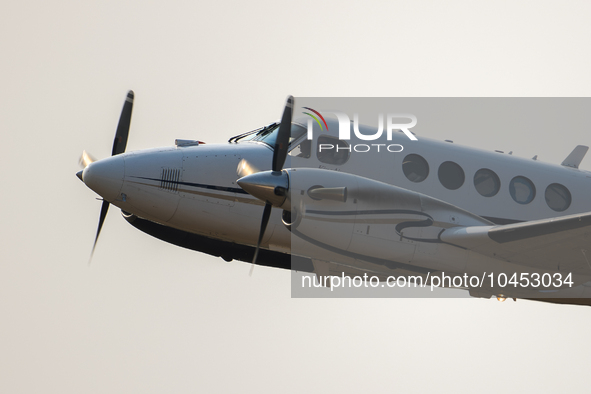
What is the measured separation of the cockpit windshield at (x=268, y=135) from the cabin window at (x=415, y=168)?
7.19 ft

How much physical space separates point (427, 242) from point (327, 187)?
2.54 m

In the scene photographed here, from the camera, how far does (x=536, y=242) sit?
14.3 m

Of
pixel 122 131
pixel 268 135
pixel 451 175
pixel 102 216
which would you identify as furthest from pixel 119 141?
pixel 451 175

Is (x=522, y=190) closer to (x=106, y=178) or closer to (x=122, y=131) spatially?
(x=106, y=178)

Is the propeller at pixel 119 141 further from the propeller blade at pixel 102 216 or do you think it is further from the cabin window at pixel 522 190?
the cabin window at pixel 522 190

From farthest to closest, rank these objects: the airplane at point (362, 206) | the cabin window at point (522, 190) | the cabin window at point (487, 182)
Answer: the cabin window at point (522, 190), the cabin window at point (487, 182), the airplane at point (362, 206)

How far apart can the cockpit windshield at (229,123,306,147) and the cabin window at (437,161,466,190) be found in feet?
9.74

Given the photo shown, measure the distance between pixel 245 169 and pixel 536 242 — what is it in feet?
18.5

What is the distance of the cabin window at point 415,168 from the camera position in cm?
1559

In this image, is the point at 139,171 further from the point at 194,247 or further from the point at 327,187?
the point at 327,187

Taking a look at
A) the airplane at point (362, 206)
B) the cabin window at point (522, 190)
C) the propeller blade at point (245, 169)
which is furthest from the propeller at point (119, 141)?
the cabin window at point (522, 190)

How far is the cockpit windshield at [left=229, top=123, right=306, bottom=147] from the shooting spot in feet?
50.8

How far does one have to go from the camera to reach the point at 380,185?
1398cm

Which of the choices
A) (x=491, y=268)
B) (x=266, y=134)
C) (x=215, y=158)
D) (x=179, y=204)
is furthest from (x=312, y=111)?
(x=491, y=268)
